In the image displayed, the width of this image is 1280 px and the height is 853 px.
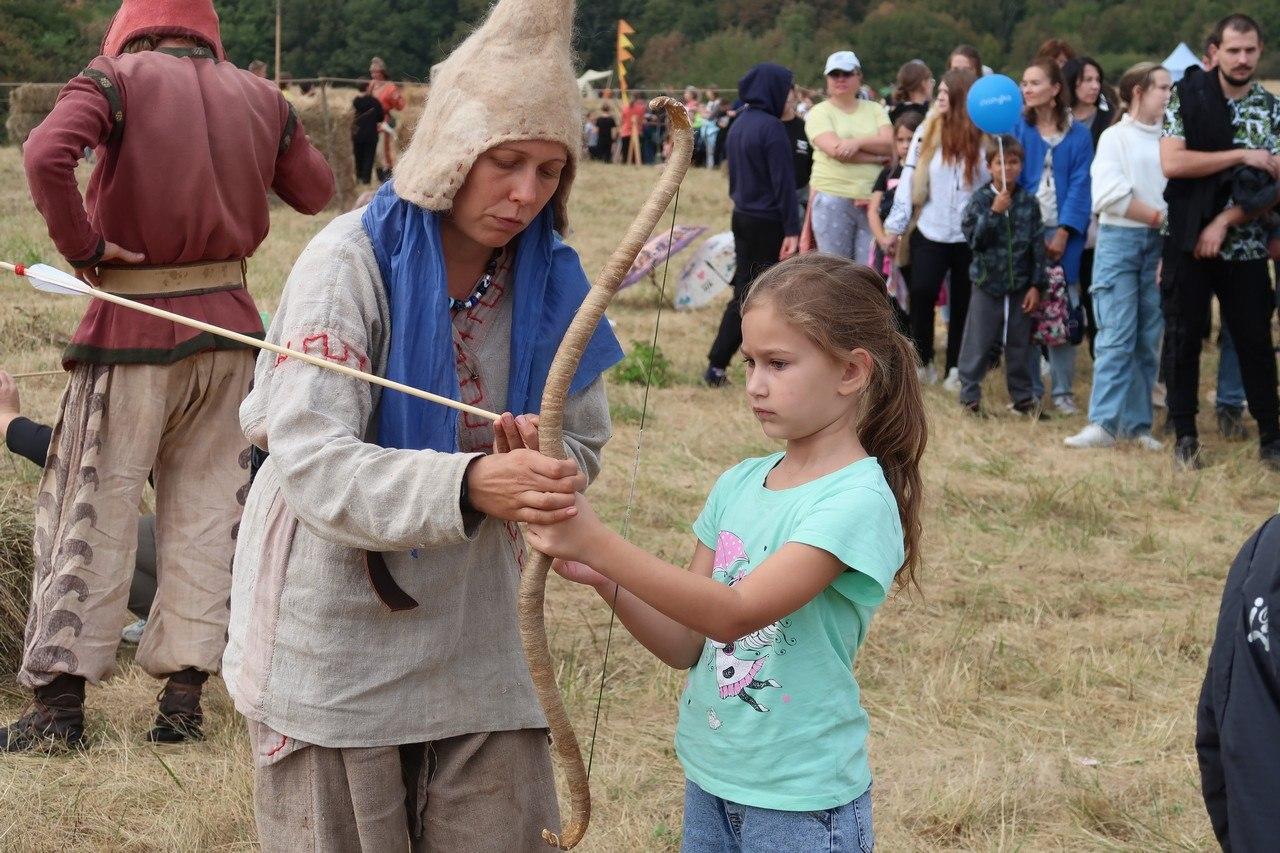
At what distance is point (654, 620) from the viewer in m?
2.29

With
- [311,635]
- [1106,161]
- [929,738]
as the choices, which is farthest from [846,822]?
[1106,161]

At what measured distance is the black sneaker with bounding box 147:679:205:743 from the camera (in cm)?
379

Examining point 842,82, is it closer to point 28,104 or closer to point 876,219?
point 876,219

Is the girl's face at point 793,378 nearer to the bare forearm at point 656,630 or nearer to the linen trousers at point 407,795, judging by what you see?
the bare forearm at point 656,630

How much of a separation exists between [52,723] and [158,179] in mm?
1387

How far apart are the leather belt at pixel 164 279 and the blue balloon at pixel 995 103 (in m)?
4.47

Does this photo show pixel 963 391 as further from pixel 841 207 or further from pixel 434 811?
pixel 434 811

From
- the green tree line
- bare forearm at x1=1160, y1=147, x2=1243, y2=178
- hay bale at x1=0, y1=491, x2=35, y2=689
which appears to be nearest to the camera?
hay bale at x1=0, y1=491, x2=35, y2=689

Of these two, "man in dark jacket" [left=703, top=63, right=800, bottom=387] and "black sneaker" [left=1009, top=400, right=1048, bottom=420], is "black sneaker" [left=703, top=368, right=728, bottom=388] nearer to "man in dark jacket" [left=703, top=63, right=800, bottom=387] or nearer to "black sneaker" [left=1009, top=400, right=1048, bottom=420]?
"man in dark jacket" [left=703, top=63, right=800, bottom=387]

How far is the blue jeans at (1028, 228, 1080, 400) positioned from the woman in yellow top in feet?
3.95

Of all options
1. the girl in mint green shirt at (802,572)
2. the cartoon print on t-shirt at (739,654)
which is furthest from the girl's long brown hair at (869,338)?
the cartoon print on t-shirt at (739,654)

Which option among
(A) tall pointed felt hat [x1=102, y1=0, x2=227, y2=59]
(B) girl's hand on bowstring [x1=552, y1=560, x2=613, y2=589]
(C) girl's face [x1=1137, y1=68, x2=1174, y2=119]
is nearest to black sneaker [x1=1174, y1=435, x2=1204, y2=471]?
(C) girl's face [x1=1137, y1=68, x2=1174, y2=119]

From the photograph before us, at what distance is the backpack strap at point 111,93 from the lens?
11.5 feet

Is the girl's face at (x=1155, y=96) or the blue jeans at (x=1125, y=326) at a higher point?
the girl's face at (x=1155, y=96)
